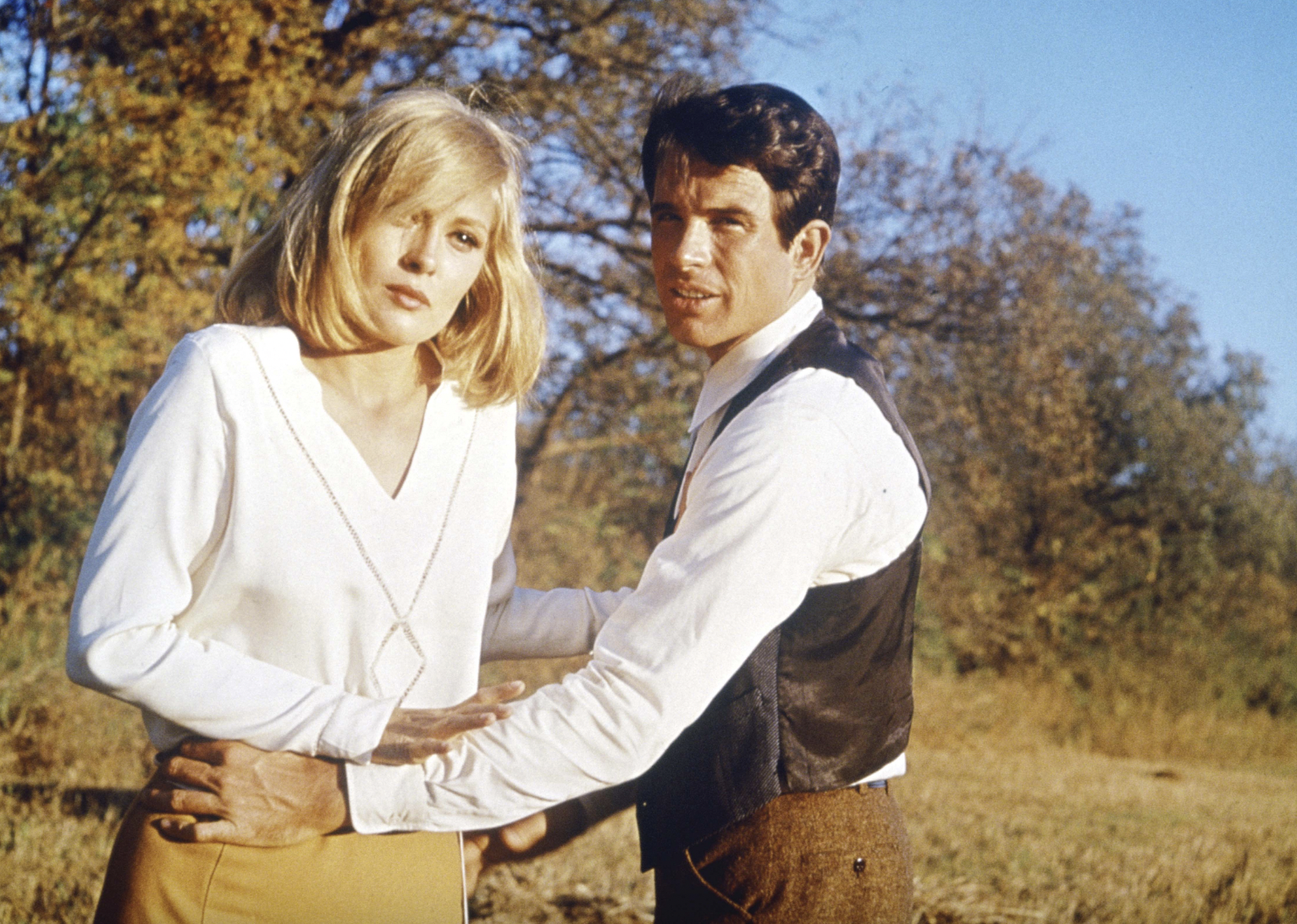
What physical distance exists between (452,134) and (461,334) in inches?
16.4

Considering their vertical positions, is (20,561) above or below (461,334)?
below

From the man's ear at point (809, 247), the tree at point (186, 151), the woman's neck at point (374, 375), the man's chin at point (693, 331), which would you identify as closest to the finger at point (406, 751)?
the woman's neck at point (374, 375)

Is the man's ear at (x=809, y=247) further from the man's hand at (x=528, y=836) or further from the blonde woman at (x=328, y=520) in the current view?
the man's hand at (x=528, y=836)

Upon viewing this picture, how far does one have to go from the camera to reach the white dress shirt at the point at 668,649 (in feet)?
5.80

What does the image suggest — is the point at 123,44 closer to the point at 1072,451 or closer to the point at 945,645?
the point at 1072,451

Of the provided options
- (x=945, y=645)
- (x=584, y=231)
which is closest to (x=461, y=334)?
(x=584, y=231)

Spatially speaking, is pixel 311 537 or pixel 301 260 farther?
pixel 301 260

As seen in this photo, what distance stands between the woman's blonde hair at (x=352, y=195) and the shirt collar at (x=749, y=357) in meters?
0.52

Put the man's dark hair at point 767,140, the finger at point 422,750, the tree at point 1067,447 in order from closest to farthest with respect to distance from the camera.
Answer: the finger at point 422,750
the man's dark hair at point 767,140
the tree at point 1067,447

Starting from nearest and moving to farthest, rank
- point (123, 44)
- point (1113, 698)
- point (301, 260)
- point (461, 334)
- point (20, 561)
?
point (301, 260) < point (461, 334) < point (123, 44) < point (20, 561) < point (1113, 698)

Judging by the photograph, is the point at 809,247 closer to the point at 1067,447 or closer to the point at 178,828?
the point at 178,828

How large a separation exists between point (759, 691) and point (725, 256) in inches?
36.0

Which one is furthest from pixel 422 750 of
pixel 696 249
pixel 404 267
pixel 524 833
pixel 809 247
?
pixel 809 247

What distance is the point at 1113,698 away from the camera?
13234mm
